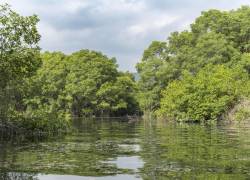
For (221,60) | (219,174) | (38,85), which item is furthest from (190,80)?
(219,174)

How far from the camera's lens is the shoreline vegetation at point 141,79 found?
32.5 metres

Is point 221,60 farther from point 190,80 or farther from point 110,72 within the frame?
point 110,72

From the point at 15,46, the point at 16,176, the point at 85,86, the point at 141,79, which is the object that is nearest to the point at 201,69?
the point at 141,79

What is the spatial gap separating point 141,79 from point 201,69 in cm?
1734

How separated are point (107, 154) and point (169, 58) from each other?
220ft

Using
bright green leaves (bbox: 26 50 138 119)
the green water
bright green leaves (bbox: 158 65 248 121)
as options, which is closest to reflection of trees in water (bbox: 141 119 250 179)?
the green water

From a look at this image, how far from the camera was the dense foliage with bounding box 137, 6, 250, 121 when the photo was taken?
63.0m

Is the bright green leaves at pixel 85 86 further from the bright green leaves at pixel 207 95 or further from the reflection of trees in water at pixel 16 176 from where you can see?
the reflection of trees in water at pixel 16 176

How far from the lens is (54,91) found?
96.0 meters

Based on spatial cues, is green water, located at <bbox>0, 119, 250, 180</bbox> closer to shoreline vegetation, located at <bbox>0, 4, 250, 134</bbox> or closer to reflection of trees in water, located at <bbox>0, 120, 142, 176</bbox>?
reflection of trees in water, located at <bbox>0, 120, 142, 176</bbox>

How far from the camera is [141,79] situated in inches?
3533

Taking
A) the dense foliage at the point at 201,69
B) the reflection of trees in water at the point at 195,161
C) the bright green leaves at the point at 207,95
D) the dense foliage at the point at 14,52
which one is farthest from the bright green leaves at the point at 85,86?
the reflection of trees in water at the point at 195,161

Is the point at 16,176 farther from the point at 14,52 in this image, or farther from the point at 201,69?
the point at 201,69

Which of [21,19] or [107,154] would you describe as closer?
[107,154]
